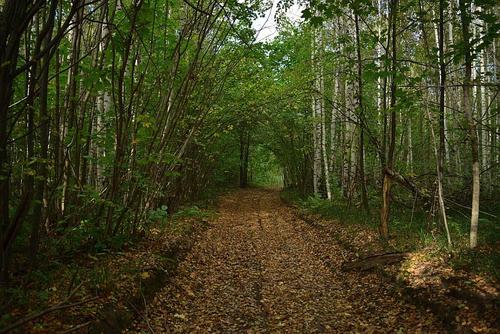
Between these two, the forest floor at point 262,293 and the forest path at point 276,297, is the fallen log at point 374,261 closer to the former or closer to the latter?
the forest floor at point 262,293

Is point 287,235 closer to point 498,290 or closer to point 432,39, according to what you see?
point 498,290

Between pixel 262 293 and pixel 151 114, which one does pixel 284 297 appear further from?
pixel 151 114

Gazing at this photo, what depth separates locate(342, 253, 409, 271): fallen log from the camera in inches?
257

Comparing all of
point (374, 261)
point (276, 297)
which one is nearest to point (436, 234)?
point (374, 261)

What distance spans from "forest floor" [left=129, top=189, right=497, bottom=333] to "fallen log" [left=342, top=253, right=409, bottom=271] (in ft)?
0.45

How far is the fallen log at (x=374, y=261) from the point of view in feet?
21.4

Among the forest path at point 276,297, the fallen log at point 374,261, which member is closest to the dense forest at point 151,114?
the fallen log at point 374,261

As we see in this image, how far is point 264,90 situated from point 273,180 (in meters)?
37.4

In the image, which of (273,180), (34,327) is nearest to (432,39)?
(34,327)

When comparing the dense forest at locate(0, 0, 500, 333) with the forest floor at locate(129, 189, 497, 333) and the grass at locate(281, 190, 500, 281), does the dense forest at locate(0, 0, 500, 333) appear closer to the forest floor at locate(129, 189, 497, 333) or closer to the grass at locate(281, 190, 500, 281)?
the grass at locate(281, 190, 500, 281)

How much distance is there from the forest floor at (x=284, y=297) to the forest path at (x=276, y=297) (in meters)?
0.01

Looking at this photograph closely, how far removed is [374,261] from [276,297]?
2.00 m

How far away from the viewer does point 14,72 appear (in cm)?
315

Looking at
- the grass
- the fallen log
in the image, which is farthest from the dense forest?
the fallen log
